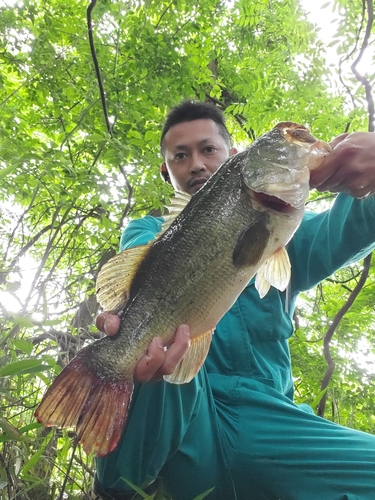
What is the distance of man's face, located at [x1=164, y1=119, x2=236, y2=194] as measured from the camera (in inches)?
106

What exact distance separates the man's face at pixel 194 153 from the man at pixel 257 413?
0.64 m

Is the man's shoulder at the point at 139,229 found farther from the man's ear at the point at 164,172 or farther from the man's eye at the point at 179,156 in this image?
the man's ear at the point at 164,172

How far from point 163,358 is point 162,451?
→ 440 mm

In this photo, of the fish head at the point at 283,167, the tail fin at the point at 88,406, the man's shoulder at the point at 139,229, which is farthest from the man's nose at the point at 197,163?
the tail fin at the point at 88,406

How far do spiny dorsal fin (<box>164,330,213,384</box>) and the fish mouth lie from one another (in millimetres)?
551

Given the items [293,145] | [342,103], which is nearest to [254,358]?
[293,145]

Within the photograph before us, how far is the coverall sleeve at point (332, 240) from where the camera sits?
1.90 metres

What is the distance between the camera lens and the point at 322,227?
2.18 meters

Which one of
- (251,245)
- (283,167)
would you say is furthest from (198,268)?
(283,167)

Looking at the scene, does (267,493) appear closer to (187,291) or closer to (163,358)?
(163,358)

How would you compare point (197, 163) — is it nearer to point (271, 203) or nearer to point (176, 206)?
point (176, 206)

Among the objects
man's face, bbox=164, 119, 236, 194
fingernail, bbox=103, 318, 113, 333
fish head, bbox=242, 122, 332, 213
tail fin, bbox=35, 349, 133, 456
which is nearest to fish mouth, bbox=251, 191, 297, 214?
fish head, bbox=242, 122, 332, 213

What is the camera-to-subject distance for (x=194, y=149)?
2.75 m

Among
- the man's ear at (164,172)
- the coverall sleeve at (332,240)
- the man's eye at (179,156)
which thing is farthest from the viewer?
the man's ear at (164,172)
